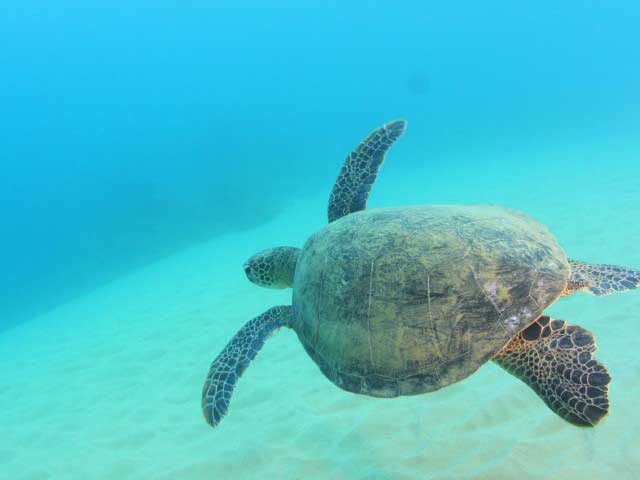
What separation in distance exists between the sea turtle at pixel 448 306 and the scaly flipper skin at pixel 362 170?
1.18 m

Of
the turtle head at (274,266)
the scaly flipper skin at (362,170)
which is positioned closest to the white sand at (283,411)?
the turtle head at (274,266)

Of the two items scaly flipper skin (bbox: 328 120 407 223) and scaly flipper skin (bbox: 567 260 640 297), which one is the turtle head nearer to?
scaly flipper skin (bbox: 328 120 407 223)

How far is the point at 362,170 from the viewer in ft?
13.4

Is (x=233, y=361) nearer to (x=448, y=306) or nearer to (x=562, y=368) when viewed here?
(x=448, y=306)

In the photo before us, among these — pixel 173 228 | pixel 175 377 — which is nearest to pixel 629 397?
pixel 175 377

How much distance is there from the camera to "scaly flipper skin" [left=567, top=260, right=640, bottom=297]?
95.4 inches

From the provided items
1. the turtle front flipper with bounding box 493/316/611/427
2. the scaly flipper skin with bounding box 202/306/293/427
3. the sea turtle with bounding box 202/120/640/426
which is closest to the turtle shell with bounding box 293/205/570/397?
the sea turtle with bounding box 202/120/640/426

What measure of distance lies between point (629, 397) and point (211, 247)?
15.1 metres

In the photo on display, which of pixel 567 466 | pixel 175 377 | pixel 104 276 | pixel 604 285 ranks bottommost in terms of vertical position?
pixel 104 276

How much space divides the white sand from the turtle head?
5.61 feet

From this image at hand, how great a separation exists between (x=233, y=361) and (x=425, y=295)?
6.18ft

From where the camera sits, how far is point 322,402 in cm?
440

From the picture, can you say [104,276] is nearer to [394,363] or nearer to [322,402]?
[322,402]

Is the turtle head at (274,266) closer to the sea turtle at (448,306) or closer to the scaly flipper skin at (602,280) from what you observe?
the sea turtle at (448,306)
